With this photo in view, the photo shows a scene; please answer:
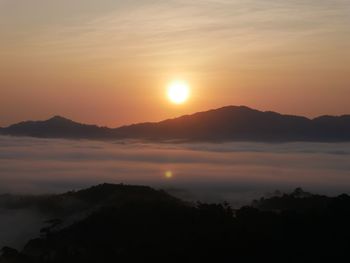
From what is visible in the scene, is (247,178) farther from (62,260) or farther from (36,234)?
(62,260)

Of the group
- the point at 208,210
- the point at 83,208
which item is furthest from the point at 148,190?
the point at 208,210

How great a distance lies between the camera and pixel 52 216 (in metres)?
99.6

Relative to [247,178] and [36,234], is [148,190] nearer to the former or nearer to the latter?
[36,234]

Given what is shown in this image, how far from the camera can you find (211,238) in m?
46.2

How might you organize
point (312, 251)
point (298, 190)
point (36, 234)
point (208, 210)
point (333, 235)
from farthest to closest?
point (298, 190) → point (36, 234) → point (208, 210) → point (333, 235) → point (312, 251)

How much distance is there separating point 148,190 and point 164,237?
45116 millimetres

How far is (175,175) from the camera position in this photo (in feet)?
579

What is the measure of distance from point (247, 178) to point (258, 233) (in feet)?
425

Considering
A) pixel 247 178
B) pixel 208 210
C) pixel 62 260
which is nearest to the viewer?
pixel 62 260

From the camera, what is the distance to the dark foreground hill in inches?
1715

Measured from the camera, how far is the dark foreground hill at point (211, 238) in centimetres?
4356

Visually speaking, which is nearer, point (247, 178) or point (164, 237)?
point (164, 237)

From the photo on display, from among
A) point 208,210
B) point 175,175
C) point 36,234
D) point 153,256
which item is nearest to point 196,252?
point 153,256

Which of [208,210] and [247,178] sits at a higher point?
[247,178]
